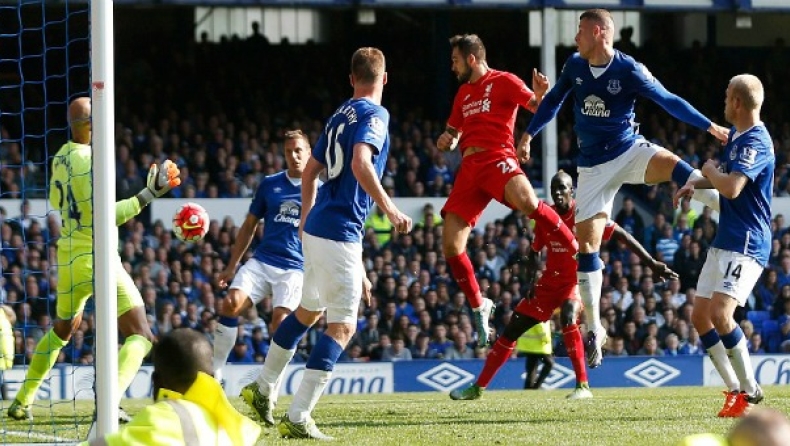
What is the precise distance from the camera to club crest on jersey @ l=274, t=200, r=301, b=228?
12180mm

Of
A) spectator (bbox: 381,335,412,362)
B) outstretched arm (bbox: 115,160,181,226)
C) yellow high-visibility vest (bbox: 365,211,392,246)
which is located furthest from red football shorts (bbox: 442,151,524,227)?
yellow high-visibility vest (bbox: 365,211,392,246)

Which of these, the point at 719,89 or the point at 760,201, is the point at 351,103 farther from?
the point at 719,89

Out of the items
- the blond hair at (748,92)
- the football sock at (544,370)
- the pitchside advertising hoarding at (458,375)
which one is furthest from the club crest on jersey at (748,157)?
the pitchside advertising hoarding at (458,375)

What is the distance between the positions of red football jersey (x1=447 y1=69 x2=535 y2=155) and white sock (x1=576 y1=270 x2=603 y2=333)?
1.41m

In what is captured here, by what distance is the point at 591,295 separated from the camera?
1107cm

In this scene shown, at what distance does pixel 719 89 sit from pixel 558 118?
362 centimetres

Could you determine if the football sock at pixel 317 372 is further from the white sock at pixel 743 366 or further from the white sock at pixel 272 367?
the white sock at pixel 743 366

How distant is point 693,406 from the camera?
11125mm

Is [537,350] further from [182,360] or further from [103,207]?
[182,360]

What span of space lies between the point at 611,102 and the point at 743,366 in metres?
2.34

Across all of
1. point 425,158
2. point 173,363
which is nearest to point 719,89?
point 425,158

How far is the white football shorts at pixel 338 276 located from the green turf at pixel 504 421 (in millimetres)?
803

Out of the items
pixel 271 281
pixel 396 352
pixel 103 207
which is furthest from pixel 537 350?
pixel 103 207

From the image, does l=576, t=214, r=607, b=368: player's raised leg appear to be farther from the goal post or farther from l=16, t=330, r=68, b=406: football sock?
the goal post
